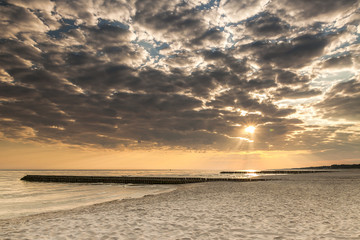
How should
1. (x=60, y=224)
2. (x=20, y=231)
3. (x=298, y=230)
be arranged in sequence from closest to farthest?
(x=298, y=230), (x=20, y=231), (x=60, y=224)

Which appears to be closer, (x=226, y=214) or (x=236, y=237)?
(x=236, y=237)

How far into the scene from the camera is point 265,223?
10.5 meters

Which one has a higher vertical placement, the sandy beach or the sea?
the sandy beach

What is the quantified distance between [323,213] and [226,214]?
5.02 metres

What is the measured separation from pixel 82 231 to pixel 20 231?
9.63 ft

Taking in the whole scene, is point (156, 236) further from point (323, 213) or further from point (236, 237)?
point (323, 213)

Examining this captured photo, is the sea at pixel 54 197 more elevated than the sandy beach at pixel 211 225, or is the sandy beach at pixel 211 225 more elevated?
the sandy beach at pixel 211 225

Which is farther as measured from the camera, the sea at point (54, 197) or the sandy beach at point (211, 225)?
the sea at point (54, 197)

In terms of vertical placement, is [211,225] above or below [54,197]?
above

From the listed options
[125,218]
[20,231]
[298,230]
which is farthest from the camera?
[125,218]

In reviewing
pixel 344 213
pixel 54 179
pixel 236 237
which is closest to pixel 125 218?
pixel 236 237

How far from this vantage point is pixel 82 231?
9.92 metres

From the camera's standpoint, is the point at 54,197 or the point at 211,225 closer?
the point at 211,225

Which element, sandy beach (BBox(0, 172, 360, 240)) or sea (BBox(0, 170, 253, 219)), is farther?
sea (BBox(0, 170, 253, 219))
